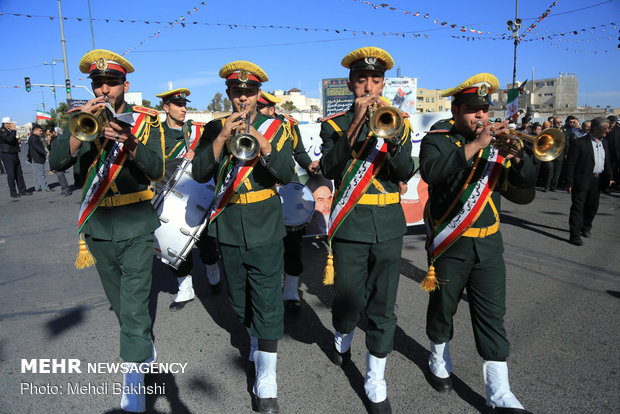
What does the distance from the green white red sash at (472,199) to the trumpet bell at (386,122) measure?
0.72 m

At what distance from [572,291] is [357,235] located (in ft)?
11.7

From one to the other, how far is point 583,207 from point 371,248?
578cm

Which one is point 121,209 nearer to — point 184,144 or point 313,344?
point 313,344

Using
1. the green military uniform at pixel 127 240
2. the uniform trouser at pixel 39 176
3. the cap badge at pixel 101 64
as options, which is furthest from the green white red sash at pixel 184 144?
the uniform trouser at pixel 39 176

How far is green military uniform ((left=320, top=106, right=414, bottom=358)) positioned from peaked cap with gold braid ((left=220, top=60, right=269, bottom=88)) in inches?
23.5

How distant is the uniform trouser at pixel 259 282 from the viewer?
2.97m

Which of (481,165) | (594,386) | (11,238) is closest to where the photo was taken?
(481,165)

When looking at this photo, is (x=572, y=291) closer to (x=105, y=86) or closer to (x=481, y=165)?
(x=481, y=165)

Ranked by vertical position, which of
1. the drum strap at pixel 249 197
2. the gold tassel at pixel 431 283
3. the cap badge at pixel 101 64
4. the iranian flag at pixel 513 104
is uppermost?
the iranian flag at pixel 513 104

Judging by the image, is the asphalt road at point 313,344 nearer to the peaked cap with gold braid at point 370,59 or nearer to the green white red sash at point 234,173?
the green white red sash at point 234,173

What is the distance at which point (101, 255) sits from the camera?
2980 mm

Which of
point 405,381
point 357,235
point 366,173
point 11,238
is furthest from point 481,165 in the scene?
point 11,238

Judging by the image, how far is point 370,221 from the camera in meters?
2.94

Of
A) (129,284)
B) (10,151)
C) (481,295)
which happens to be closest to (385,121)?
(481,295)
